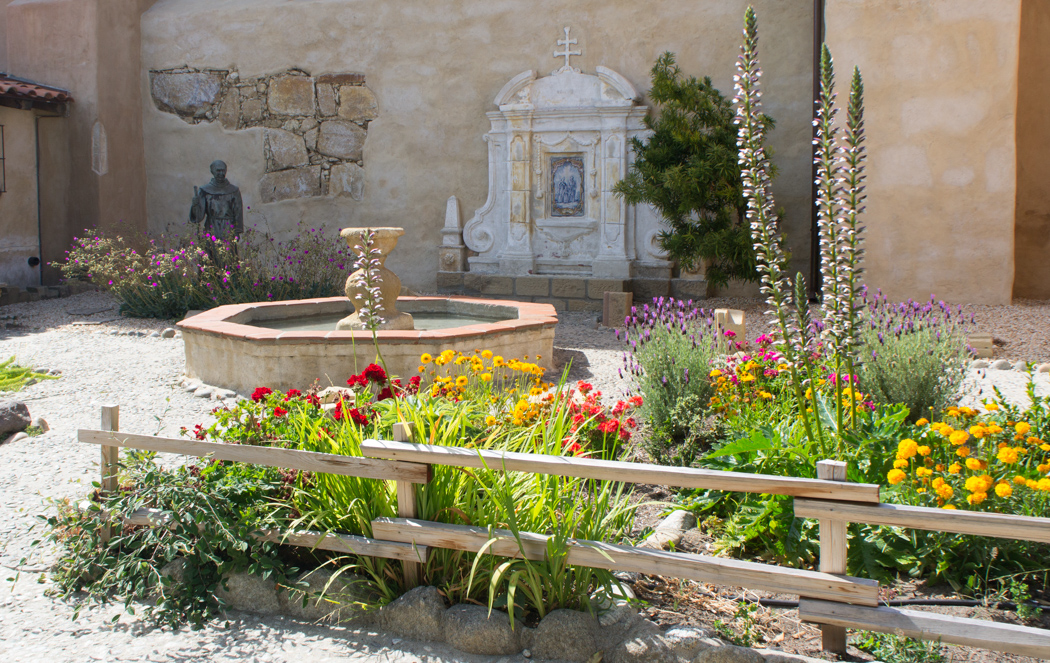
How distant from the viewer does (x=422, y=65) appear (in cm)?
1077

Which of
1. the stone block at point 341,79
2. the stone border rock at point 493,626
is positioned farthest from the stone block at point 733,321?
the stone block at point 341,79

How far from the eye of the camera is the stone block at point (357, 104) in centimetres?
1102

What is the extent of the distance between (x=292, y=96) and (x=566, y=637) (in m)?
10.1

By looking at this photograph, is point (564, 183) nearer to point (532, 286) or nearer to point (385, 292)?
point (532, 286)

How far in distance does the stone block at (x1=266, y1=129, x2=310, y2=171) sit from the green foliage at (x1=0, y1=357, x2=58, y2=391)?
542 centimetres

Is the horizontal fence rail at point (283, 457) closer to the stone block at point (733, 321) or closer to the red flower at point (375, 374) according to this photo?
the red flower at point (375, 374)

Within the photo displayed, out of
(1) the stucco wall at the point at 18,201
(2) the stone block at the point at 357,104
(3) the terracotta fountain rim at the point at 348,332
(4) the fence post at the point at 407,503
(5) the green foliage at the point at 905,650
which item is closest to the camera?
(5) the green foliage at the point at 905,650

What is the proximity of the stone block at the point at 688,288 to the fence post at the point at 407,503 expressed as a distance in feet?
23.3

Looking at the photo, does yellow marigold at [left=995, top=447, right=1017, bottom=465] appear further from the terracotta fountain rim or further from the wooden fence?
the terracotta fountain rim

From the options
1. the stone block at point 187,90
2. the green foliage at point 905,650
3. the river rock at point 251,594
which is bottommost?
the river rock at point 251,594

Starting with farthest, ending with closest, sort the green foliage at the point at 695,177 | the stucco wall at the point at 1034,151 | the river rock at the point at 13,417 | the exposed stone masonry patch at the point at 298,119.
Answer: the exposed stone masonry patch at the point at 298,119 < the stucco wall at the point at 1034,151 < the green foliage at the point at 695,177 < the river rock at the point at 13,417

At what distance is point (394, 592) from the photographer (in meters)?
2.90

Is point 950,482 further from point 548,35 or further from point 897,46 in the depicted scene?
point 548,35

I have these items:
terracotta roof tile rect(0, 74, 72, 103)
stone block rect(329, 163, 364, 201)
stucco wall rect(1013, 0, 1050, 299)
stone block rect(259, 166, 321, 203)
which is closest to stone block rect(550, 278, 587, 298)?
stone block rect(329, 163, 364, 201)
